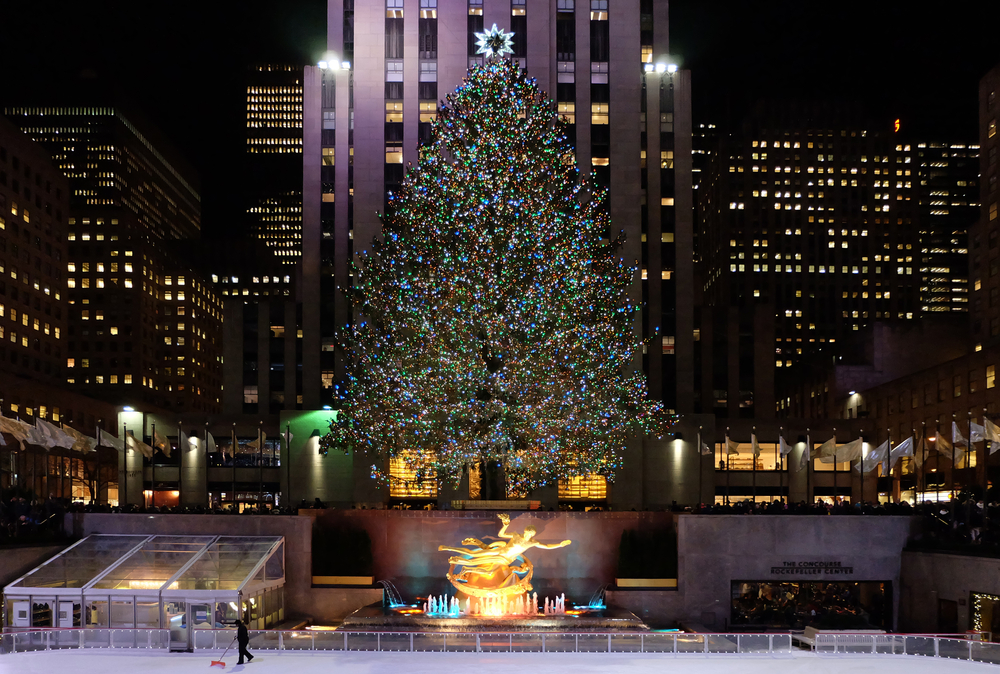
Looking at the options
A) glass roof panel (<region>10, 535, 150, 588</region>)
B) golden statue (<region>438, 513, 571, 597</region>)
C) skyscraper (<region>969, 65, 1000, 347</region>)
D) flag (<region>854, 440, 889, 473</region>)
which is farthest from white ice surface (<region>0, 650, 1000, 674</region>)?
skyscraper (<region>969, 65, 1000, 347</region>)

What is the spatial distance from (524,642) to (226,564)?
1288 centimetres

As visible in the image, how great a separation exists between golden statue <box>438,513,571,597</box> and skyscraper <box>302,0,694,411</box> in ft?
104

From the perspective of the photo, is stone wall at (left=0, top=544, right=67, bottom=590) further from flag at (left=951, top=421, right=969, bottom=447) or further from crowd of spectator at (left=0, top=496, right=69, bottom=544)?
flag at (left=951, top=421, right=969, bottom=447)

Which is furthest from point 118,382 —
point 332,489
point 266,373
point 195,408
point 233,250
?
point 332,489

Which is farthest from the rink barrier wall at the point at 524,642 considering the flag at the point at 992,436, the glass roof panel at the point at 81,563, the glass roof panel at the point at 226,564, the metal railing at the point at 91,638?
the flag at the point at 992,436

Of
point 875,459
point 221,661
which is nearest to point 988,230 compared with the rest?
point 875,459

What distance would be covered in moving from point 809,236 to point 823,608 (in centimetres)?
→ 16325

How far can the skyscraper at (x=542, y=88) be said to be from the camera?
65812mm

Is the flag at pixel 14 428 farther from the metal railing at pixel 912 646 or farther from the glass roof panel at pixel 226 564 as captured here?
the metal railing at pixel 912 646

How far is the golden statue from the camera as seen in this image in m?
34.1

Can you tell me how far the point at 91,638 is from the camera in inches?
1074

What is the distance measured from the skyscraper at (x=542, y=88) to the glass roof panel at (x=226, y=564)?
98.4ft

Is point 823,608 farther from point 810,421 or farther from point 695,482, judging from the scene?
point 810,421

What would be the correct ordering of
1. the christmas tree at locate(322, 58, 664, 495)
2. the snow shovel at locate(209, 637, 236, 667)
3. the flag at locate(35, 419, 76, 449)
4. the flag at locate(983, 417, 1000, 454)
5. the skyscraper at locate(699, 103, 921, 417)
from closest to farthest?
1. the snow shovel at locate(209, 637, 236, 667)
2. the flag at locate(983, 417, 1000, 454)
3. the christmas tree at locate(322, 58, 664, 495)
4. the flag at locate(35, 419, 76, 449)
5. the skyscraper at locate(699, 103, 921, 417)
